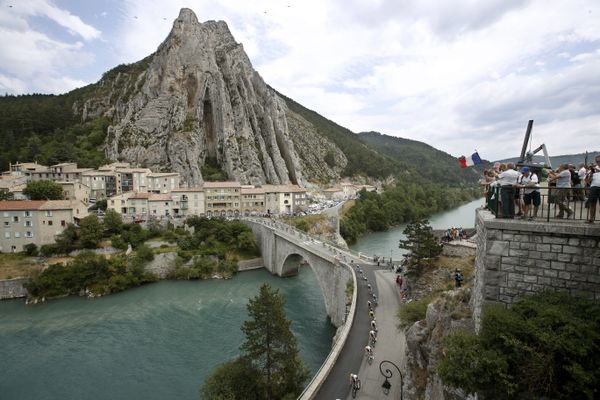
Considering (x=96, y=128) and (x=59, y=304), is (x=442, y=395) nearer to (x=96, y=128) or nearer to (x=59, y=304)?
(x=59, y=304)

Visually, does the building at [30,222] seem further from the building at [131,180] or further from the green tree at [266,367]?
the green tree at [266,367]

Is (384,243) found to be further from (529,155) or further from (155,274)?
(529,155)

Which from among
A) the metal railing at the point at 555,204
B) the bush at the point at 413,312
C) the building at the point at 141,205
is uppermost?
the metal railing at the point at 555,204

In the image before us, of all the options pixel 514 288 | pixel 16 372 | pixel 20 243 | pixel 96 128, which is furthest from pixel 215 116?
pixel 514 288

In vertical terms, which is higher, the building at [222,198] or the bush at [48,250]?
the building at [222,198]

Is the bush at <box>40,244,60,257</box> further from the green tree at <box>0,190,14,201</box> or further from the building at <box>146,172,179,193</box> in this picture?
the building at <box>146,172,179,193</box>

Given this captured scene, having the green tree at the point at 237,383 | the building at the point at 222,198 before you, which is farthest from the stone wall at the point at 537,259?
the building at the point at 222,198

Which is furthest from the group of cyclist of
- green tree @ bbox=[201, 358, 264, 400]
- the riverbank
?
the riverbank
